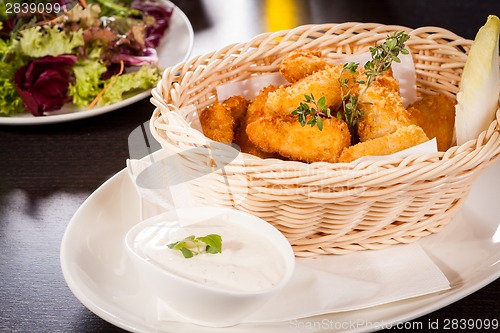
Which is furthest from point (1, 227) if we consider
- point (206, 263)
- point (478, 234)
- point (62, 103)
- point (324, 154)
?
point (478, 234)

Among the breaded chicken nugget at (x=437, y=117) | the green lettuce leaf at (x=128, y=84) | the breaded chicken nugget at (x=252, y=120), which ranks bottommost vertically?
the green lettuce leaf at (x=128, y=84)

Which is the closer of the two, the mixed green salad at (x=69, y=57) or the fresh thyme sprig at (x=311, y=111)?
the fresh thyme sprig at (x=311, y=111)

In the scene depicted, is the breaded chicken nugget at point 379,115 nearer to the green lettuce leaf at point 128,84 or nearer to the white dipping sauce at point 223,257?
the white dipping sauce at point 223,257

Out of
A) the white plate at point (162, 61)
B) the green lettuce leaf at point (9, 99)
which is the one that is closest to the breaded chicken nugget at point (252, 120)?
the white plate at point (162, 61)

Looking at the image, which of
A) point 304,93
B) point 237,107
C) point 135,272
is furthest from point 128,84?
point 135,272

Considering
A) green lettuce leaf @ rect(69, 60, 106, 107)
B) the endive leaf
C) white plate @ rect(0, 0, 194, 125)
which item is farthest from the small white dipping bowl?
green lettuce leaf @ rect(69, 60, 106, 107)

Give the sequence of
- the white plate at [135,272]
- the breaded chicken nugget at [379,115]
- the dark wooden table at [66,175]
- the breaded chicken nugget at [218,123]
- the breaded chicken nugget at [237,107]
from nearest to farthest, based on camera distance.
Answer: the white plate at [135,272], the dark wooden table at [66,175], the breaded chicken nugget at [379,115], the breaded chicken nugget at [218,123], the breaded chicken nugget at [237,107]
